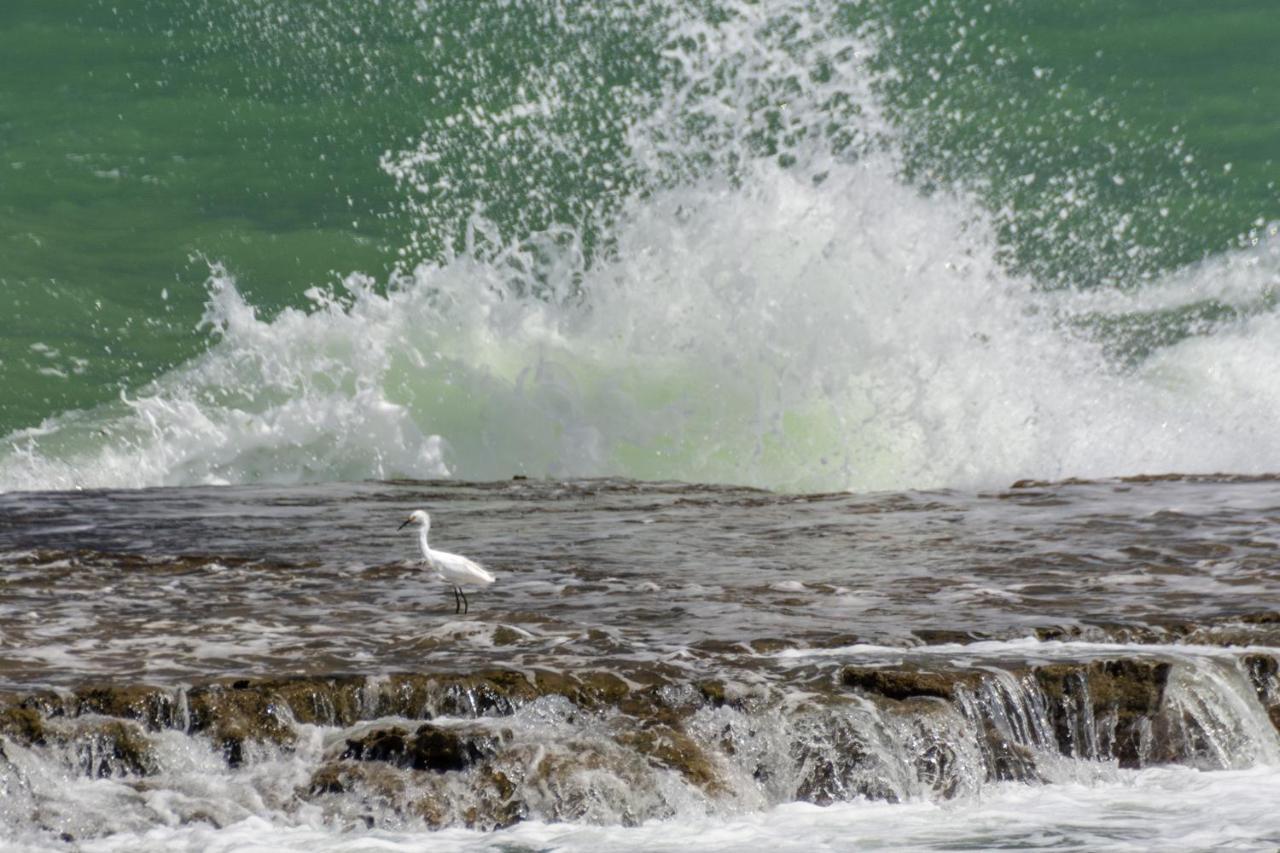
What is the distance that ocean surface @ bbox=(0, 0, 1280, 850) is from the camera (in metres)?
5.70

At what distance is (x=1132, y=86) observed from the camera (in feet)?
75.2

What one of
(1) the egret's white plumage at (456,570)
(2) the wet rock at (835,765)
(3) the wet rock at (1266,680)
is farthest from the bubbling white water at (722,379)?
(2) the wet rock at (835,765)

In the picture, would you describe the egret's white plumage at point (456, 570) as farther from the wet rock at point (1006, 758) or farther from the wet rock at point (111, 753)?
the wet rock at point (1006, 758)

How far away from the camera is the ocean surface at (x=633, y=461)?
18.7 ft

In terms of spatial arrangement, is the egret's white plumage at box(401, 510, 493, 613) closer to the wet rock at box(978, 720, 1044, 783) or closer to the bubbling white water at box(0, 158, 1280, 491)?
the wet rock at box(978, 720, 1044, 783)

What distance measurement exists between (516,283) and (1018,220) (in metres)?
7.35

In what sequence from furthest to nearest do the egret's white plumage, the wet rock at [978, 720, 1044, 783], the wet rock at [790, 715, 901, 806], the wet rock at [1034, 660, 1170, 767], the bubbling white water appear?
the bubbling white water, the egret's white plumage, the wet rock at [1034, 660, 1170, 767], the wet rock at [978, 720, 1044, 783], the wet rock at [790, 715, 901, 806]

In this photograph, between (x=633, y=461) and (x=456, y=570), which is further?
(x=633, y=461)

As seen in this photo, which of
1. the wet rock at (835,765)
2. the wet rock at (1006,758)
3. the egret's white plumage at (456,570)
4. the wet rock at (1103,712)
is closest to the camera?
the wet rock at (835,765)

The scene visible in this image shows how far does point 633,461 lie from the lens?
46.0 feet

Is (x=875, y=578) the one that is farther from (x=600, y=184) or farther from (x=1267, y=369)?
(x=600, y=184)

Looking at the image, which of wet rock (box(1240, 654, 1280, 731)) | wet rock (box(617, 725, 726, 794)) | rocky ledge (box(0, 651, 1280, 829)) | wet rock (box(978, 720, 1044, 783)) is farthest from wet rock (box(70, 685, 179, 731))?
wet rock (box(1240, 654, 1280, 731))

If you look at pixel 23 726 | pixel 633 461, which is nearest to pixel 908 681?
pixel 23 726

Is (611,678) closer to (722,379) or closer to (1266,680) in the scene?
(1266,680)
